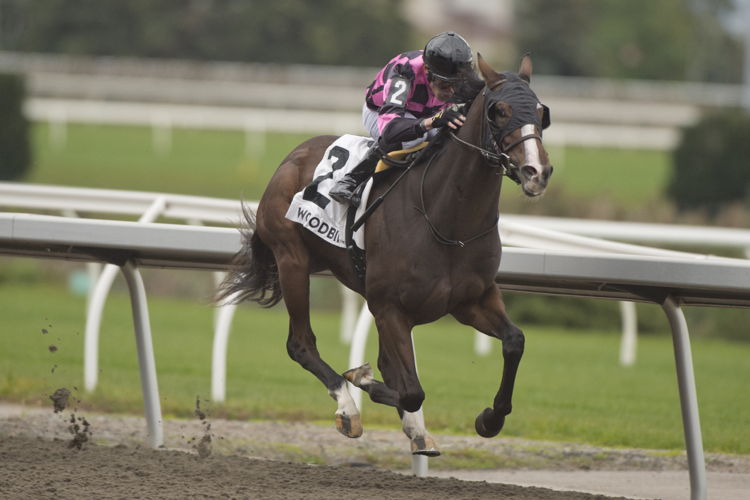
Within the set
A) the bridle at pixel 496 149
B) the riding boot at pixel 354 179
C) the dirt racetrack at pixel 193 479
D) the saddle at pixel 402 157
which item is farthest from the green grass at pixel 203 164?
the bridle at pixel 496 149

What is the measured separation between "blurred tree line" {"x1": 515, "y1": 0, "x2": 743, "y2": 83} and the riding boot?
42.2 metres

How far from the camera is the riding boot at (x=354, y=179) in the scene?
5.66m

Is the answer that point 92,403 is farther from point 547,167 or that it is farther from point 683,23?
point 683,23

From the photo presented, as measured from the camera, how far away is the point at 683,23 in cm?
5384

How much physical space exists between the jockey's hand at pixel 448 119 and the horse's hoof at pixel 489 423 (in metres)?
1.13

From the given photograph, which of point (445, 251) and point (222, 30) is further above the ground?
point (222, 30)

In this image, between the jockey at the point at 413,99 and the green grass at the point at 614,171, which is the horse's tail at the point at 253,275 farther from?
the green grass at the point at 614,171

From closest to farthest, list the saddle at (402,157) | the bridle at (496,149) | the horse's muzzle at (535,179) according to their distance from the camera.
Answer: the horse's muzzle at (535,179) < the bridle at (496,149) < the saddle at (402,157)

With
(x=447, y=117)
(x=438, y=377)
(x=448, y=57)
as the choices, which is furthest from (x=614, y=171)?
(x=447, y=117)

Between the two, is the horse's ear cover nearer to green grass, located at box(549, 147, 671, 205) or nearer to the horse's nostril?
the horse's nostril

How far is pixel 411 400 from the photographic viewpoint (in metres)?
5.32

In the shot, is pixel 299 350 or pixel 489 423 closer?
pixel 489 423

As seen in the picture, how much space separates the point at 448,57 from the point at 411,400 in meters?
1.35

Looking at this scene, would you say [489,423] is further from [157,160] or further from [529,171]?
[157,160]
